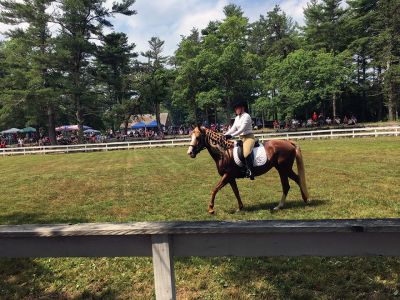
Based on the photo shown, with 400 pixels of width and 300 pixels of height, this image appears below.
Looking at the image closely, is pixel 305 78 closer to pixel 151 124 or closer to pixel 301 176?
pixel 151 124

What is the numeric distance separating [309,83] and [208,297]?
162ft

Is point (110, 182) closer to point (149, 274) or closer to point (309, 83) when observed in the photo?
point (149, 274)

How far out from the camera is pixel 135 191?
40.4ft

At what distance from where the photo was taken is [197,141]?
344 inches

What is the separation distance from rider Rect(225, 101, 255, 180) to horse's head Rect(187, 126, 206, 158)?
61 cm

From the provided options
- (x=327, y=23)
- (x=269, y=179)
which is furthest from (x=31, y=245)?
(x=327, y=23)

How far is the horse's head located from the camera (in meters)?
8.70

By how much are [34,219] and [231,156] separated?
15.8ft

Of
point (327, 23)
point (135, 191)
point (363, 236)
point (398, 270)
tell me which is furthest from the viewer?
point (327, 23)

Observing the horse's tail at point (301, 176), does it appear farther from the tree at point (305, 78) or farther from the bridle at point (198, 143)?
the tree at point (305, 78)

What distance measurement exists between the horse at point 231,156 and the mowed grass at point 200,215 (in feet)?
1.66

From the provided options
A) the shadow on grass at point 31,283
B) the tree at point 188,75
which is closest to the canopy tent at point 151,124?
the tree at point 188,75

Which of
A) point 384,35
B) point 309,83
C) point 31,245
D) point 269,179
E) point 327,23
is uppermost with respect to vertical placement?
point 327,23

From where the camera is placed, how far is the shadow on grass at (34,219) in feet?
28.0
